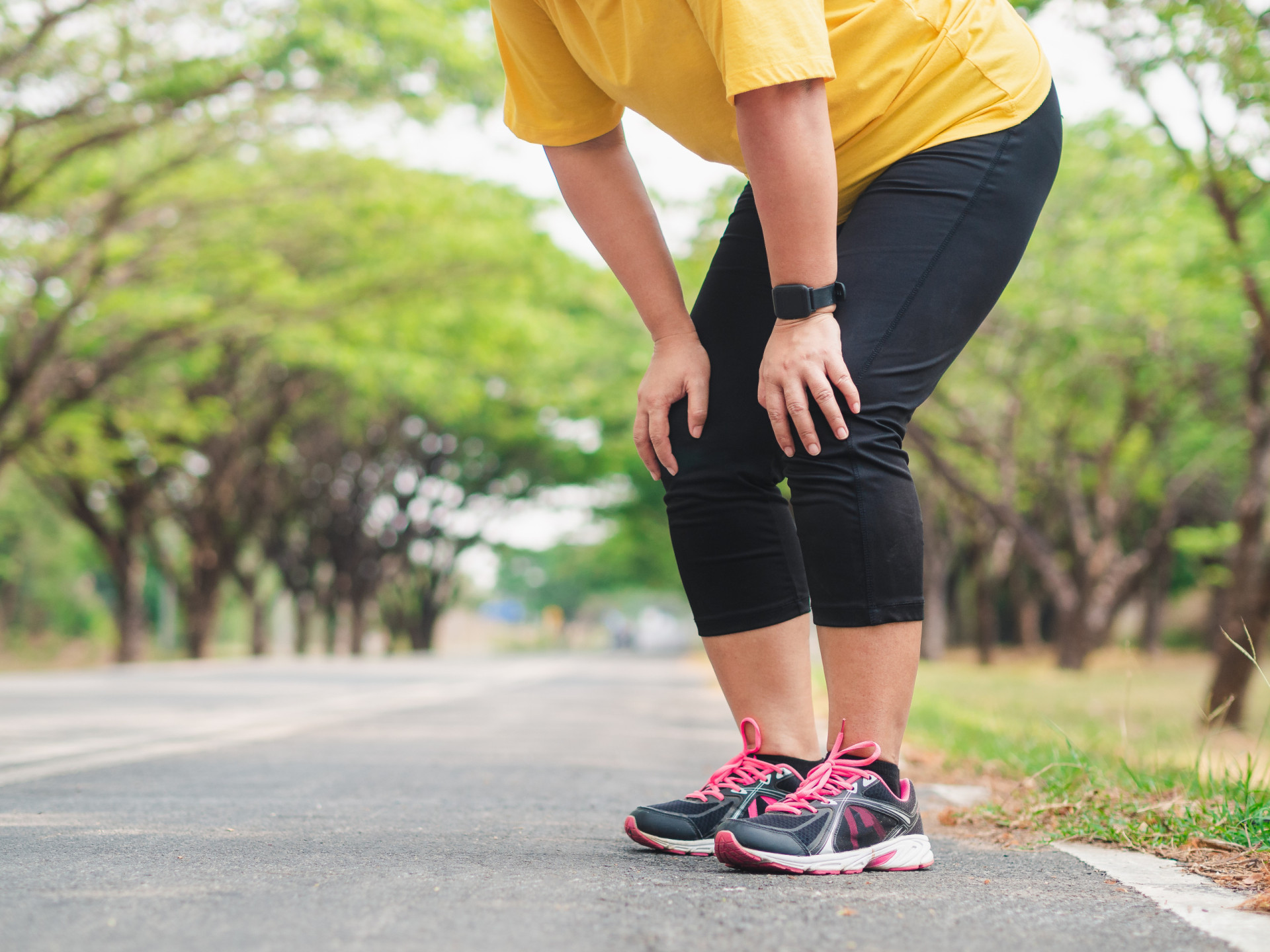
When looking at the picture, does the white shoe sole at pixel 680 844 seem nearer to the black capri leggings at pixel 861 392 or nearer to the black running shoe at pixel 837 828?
the black running shoe at pixel 837 828

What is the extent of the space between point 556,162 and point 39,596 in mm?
43372

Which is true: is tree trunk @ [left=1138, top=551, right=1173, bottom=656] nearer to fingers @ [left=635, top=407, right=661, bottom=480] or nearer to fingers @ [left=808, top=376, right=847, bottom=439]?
fingers @ [left=635, top=407, right=661, bottom=480]

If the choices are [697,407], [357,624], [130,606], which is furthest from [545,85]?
[357,624]

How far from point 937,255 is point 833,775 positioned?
908 mm

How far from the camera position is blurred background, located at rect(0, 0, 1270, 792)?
34.0 feet

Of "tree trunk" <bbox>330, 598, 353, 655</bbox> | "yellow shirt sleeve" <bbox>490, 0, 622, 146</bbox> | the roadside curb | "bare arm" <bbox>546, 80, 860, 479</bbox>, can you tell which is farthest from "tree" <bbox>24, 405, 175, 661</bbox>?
the roadside curb

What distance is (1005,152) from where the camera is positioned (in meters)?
2.14

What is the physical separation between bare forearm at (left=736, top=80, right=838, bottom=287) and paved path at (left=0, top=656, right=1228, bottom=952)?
1009 mm

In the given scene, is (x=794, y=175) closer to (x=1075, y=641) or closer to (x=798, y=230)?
(x=798, y=230)

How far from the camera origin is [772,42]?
6.15 feet

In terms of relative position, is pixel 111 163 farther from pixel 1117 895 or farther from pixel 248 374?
pixel 1117 895


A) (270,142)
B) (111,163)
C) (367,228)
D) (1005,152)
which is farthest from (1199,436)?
(1005,152)

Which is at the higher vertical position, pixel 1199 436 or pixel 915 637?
pixel 1199 436

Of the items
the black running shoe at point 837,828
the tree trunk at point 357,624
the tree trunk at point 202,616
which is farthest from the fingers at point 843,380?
the tree trunk at point 357,624
